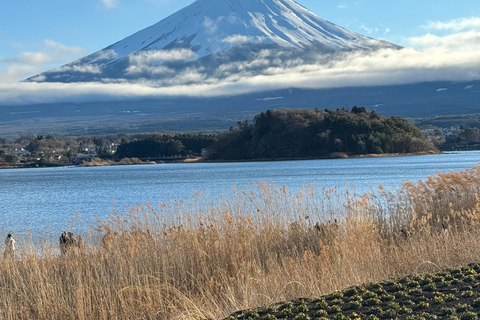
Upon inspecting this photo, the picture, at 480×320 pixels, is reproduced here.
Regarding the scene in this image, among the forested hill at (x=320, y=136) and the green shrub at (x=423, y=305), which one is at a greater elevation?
the green shrub at (x=423, y=305)

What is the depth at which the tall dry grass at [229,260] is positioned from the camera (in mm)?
9422

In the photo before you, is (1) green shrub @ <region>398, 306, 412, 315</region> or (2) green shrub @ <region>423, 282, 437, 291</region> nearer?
(1) green shrub @ <region>398, 306, 412, 315</region>

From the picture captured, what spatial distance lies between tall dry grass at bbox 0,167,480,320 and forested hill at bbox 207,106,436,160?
70842mm

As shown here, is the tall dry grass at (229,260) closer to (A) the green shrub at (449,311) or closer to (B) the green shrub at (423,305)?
(B) the green shrub at (423,305)

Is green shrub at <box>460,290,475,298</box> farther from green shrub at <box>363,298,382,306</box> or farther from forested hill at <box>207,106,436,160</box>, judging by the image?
forested hill at <box>207,106,436,160</box>

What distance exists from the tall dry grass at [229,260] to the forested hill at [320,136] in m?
70.8

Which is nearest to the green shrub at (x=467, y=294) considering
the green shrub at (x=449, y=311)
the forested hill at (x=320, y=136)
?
the green shrub at (x=449, y=311)

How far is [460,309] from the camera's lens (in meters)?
6.79

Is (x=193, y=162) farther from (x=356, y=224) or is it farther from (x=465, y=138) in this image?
(x=356, y=224)

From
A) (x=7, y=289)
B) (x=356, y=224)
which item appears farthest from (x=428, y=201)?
(x=7, y=289)

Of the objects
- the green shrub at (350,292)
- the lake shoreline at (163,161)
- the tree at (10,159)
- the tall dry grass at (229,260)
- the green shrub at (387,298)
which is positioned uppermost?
the green shrub at (387,298)

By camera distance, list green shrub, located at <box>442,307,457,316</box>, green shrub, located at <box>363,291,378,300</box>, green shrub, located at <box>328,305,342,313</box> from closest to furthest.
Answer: green shrub, located at <box>442,307,457,316</box> → green shrub, located at <box>328,305,342,313</box> → green shrub, located at <box>363,291,378,300</box>

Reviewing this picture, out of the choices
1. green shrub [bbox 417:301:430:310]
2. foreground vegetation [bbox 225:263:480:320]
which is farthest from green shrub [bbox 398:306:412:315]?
green shrub [bbox 417:301:430:310]

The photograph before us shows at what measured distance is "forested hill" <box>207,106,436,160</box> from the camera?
84625mm
